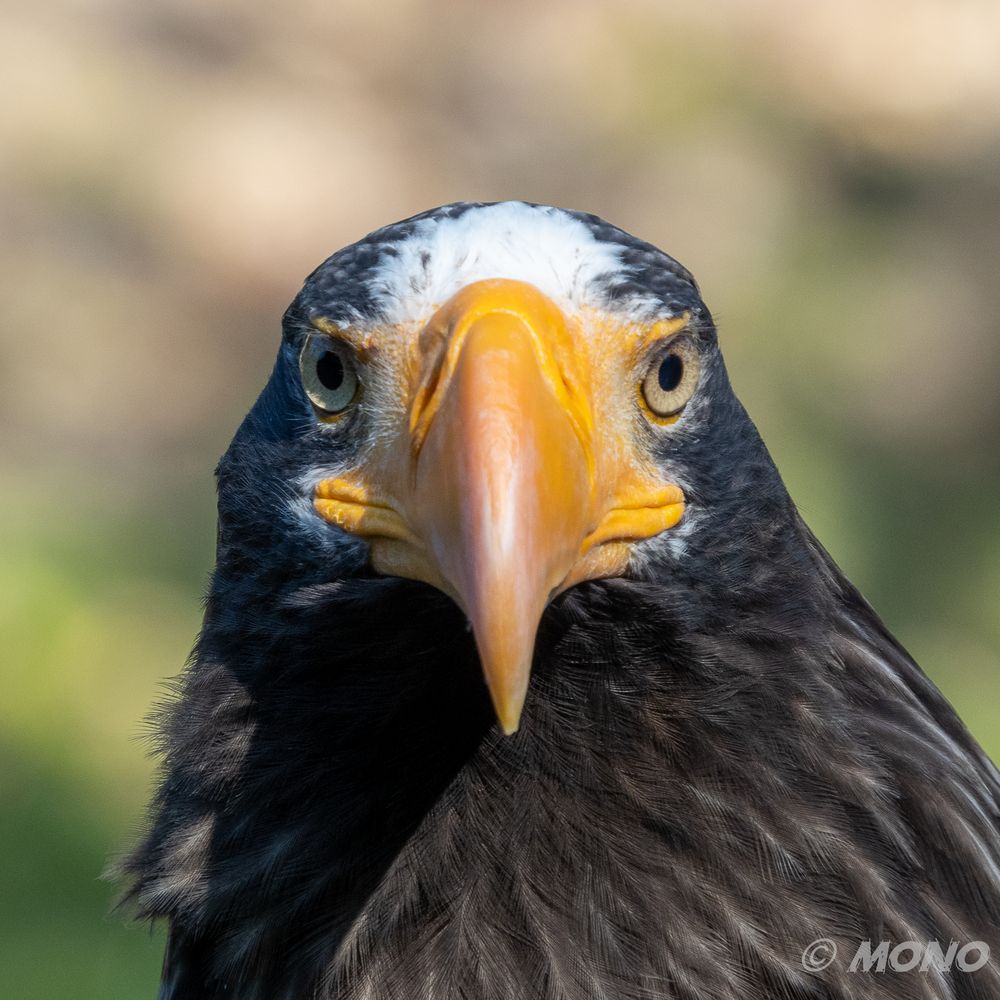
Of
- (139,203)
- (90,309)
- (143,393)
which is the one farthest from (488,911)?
(139,203)

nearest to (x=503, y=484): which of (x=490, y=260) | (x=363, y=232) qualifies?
(x=490, y=260)

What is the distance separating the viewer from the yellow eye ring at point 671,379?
1938mm

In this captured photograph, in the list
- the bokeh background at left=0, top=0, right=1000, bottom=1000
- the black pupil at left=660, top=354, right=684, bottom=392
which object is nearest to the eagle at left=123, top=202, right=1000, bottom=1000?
the black pupil at left=660, top=354, right=684, bottom=392

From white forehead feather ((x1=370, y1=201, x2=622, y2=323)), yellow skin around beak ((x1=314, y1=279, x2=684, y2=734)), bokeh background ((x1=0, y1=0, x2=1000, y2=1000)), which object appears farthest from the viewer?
bokeh background ((x1=0, y1=0, x2=1000, y2=1000))

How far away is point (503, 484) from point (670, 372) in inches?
16.6

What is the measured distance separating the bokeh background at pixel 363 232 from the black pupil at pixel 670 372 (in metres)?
2.96

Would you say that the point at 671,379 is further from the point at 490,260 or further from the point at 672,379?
the point at 490,260

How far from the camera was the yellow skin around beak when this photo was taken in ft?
5.22

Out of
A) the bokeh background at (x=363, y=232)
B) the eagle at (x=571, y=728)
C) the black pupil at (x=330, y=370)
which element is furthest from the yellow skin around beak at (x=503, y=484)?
the bokeh background at (x=363, y=232)

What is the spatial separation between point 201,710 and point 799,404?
471 centimetres

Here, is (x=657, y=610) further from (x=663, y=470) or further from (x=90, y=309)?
(x=90, y=309)

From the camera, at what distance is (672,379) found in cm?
196

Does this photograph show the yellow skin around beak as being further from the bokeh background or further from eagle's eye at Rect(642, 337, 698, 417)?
the bokeh background

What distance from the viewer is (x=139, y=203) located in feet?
25.2
